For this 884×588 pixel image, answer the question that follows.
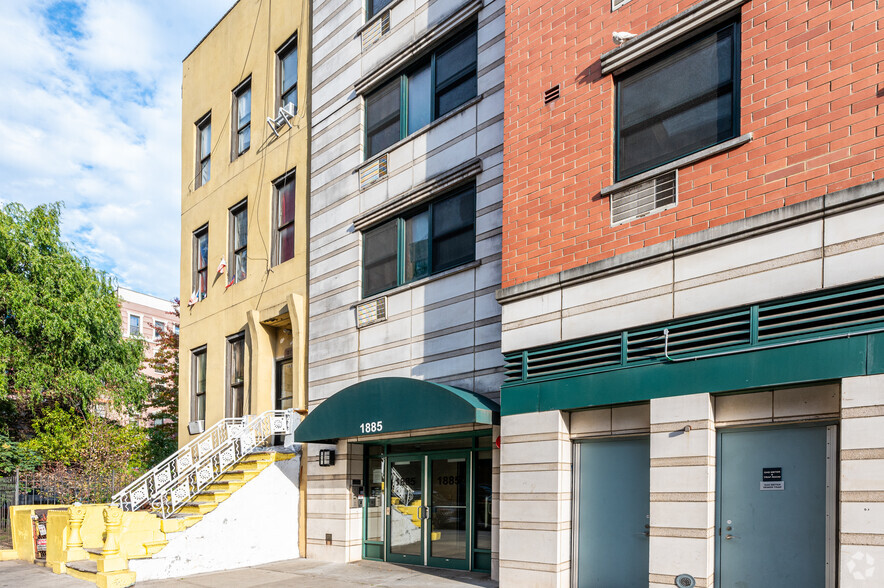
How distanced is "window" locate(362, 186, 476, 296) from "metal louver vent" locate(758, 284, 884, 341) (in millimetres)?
5779

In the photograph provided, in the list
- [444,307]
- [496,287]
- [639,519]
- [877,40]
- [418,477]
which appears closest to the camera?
[877,40]

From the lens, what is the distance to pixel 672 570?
8.32 meters

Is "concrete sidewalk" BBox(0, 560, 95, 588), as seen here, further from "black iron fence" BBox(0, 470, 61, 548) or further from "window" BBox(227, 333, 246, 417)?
"window" BBox(227, 333, 246, 417)

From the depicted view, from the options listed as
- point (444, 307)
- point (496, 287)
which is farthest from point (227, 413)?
point (496, 287)

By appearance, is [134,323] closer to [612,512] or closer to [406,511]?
[406,511]

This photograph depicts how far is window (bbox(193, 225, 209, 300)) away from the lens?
854 inches

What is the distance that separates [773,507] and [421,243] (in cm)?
797

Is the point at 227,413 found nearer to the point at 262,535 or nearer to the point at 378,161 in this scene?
the point at 262,535

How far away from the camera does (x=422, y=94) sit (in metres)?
Answer: 14.5

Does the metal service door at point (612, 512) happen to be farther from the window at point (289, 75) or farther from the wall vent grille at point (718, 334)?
the window at point (289, 75)

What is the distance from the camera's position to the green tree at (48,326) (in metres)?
23.9

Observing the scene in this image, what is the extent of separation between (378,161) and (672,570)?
9.75 m

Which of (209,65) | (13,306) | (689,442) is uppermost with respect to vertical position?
(209,65)

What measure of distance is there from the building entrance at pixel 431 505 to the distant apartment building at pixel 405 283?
1.2 inches
